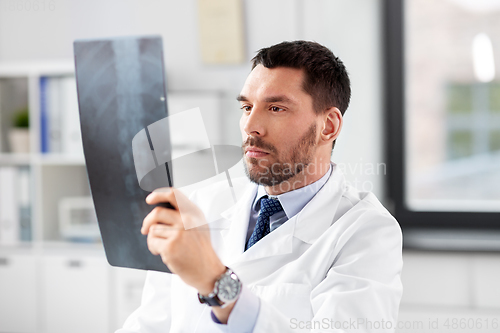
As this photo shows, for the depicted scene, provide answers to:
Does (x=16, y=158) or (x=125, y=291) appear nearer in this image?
(x=125, y=291)

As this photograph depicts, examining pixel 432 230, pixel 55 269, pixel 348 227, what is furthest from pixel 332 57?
pixel 55 269

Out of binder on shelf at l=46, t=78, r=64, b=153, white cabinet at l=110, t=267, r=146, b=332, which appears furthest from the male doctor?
binder on shelf at l=46, t=78, r=64, b=153

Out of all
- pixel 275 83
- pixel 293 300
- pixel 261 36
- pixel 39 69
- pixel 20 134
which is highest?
pixel 261 36

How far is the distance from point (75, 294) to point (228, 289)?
1.60 m

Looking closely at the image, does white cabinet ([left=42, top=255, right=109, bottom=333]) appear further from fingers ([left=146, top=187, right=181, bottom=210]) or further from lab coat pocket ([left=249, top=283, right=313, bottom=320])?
fingers ([left=146, top=187, right=181, bottom=210])

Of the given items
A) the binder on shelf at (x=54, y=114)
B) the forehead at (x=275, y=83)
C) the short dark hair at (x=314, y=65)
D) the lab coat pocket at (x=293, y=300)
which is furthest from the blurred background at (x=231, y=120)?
the lab coat pocket at (x=293, y=300)

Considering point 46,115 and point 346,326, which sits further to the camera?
point 46,115

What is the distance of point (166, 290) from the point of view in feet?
4.02

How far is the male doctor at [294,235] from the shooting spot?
3.05 ft

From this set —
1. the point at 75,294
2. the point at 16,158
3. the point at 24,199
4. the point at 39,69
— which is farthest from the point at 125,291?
the point at 39,69

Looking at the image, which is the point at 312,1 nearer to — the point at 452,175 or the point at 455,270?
the point at 452,175

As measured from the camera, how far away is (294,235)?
113 cm

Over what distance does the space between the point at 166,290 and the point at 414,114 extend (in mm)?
1561

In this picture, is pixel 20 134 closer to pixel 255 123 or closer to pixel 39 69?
pixel 39 69
